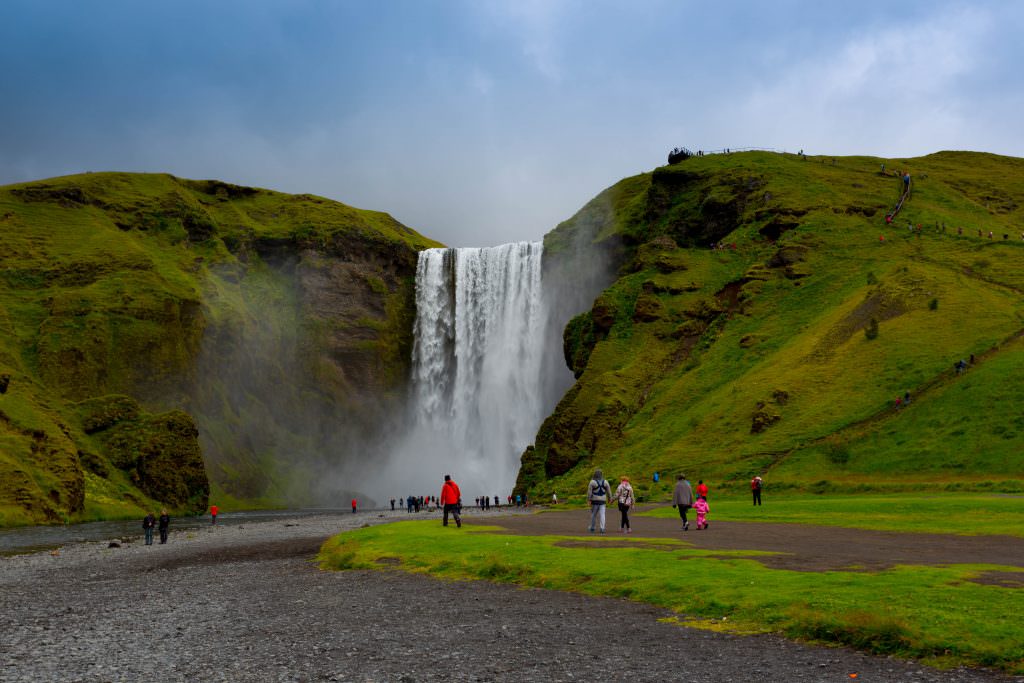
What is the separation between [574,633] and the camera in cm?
1525

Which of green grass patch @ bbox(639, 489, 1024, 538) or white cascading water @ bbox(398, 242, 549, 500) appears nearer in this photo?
green grass patch @ bbox(639, 489, 1024, 538)

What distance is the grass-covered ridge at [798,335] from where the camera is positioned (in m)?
56.8

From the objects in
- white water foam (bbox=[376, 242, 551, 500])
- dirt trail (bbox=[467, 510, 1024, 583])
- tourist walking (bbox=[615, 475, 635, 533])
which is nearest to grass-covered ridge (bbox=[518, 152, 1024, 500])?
white water foam (bbox=[376, 242, 551, 500])

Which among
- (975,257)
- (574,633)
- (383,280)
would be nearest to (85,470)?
(383,280)

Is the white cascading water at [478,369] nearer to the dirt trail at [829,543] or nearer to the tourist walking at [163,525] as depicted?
the tourist walking at [163,525]

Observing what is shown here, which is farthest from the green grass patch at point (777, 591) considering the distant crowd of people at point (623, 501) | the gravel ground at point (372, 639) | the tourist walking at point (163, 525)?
the tourist walking at point (163, 525)

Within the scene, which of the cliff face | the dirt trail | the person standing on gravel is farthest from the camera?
the cliff face

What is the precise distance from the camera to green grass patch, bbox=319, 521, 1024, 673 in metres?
12.6

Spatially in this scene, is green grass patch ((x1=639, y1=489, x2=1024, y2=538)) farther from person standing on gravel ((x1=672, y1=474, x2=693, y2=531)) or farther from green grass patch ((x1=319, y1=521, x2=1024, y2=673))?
green grass patch ((x1=319, y1=521, x2=1024, y2=673))

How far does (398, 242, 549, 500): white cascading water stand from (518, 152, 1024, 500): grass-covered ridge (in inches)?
Result: 469

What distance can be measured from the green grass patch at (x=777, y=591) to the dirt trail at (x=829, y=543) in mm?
1275

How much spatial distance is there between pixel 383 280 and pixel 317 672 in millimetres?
137586

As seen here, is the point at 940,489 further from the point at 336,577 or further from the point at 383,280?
the point at 383,280

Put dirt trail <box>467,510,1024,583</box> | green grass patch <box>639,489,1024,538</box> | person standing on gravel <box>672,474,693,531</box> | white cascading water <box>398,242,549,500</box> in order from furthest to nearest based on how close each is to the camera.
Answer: white cascading water <box>398,242,549,500</box> < person standing on gravel <box>672,474,693,531</box> < green grass patch <box>639,489,1024,538</box> < dirt trail <box>467,510,1024,583</box>
